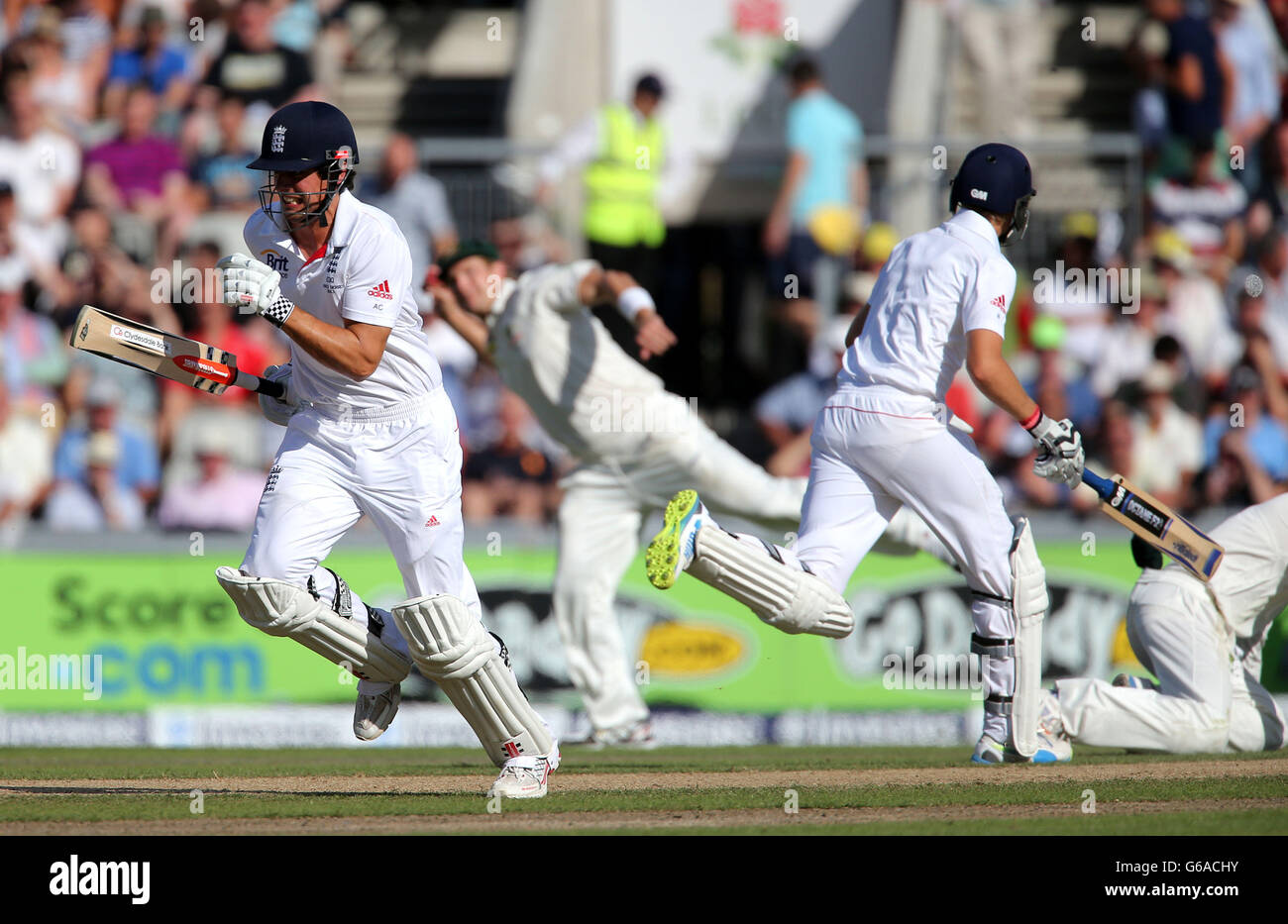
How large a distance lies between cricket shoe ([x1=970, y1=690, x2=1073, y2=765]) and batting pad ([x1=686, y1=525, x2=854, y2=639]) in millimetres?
1062

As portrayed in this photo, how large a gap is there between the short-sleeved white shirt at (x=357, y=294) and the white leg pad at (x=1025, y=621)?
8.59 ft

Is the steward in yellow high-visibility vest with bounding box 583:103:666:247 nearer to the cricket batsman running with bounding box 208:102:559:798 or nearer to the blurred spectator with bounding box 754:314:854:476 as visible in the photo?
the blurred spectator with bounding box 754:314:854:476

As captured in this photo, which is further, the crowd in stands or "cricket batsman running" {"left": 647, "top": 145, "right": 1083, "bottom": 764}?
the crowd in stands

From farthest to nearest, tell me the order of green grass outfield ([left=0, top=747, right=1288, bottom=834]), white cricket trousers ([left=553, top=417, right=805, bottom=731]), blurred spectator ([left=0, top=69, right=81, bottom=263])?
blurred spectator ([left=0, top=69, right=81, bottom=263]) → white cricket trousers ([left=553, top=417, right=805, bottom=731]) → green grass outfield ([left=0, top=747, right=1288, bottom=834])

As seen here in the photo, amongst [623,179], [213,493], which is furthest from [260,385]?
[623,179]

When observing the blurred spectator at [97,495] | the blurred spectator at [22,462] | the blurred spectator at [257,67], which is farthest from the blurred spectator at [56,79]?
the blurred spectator at [97,495]

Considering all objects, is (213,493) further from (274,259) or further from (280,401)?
(274,259)

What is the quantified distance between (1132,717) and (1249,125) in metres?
7.97

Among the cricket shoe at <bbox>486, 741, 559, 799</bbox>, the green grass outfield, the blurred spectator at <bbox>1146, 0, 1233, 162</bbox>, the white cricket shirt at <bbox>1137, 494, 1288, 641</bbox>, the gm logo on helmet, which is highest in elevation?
the blurred spectator at <bbox>1146, 0, 1233, 162</bbox>

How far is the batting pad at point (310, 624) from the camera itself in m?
6.23

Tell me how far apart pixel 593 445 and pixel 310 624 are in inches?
120

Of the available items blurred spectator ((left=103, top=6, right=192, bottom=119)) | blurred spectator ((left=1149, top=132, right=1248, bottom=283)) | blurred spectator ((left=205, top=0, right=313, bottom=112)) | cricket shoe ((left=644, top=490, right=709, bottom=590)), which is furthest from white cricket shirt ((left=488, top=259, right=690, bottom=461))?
blurred spectator ((left=103, top=6, right=192, bottom=119))
